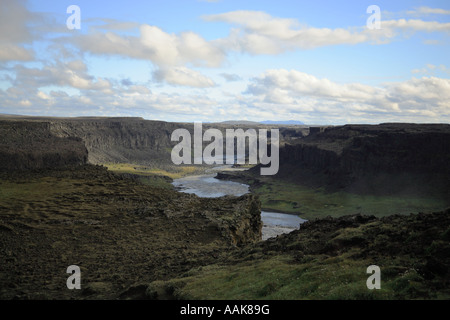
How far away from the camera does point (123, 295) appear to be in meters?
26.2

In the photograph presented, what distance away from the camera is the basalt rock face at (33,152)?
2439 inches

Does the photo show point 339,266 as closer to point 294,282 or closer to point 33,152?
point 294,282

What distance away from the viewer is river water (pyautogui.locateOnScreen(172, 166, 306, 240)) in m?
104

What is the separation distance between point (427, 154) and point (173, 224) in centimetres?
12682

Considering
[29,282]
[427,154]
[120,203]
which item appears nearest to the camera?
[29,282]

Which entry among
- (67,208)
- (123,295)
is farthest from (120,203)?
(123,295)

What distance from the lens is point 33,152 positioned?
66.4 metres

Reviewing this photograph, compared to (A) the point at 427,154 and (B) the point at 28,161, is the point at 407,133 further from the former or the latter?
(B) the point at 28,161

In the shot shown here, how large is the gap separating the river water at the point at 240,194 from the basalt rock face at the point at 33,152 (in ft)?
148

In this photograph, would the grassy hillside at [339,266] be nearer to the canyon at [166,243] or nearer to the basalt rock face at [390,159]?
the canyon at [166,243]

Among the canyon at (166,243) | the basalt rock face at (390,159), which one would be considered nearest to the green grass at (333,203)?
the basalt rock face at (390,159)

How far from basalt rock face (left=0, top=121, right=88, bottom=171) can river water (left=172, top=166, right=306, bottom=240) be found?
45.1 meters

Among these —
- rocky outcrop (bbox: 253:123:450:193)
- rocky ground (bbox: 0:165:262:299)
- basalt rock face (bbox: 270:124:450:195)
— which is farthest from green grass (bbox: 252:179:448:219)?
rocky ground (bbox: 0:165:262:299)
